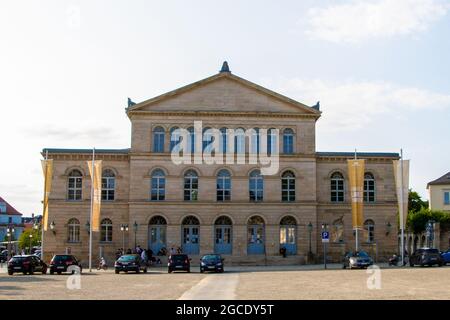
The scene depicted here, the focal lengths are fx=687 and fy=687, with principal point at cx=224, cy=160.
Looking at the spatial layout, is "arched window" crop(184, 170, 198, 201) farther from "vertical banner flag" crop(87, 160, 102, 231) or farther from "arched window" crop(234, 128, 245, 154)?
"vertical banner flag" crop(87, 160, 102, 231)

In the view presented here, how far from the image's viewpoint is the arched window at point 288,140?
60.0 meters

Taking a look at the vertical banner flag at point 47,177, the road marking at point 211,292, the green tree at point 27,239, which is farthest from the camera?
the green tree at point 27,239

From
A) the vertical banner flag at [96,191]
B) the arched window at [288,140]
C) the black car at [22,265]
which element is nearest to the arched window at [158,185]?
the vertical banner flag at [96,191]

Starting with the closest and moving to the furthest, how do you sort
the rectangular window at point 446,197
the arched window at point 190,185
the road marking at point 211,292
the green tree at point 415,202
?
the road marking at point 211,292, the arched window at point 190,185, the rectangular window at point 446,197, the green tree at point 415,202

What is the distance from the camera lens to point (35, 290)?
90.3ft

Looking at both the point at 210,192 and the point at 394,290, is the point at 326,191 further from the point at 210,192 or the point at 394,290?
the point at 394,290

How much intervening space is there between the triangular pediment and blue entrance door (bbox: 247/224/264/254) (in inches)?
398

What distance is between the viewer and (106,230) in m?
59.4

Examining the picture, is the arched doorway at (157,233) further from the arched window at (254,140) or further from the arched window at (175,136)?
the arched window at (254,140)

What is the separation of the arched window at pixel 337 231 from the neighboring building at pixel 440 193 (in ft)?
103

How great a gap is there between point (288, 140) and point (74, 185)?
1904cm

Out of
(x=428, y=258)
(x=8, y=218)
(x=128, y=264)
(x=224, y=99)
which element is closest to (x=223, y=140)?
(x=224, y=99)

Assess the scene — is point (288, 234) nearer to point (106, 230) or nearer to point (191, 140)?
point (191, 140)
